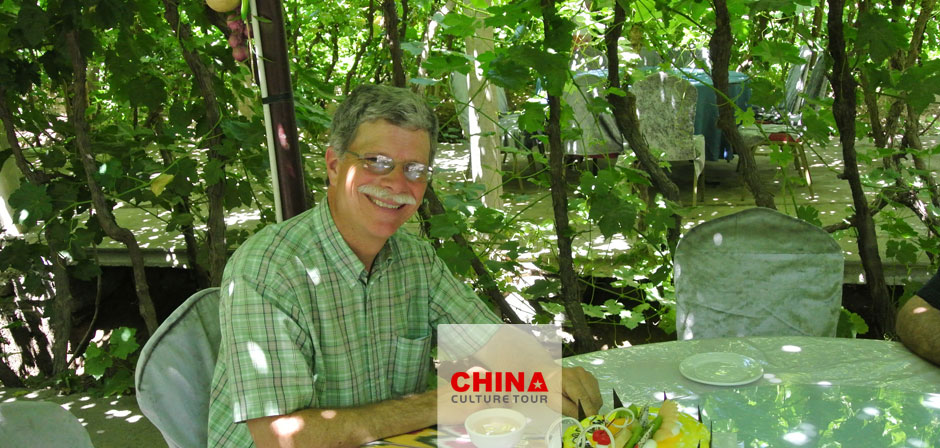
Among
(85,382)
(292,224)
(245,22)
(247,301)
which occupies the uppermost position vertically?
(245,22)

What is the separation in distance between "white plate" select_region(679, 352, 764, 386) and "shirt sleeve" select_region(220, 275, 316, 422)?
2.62ft

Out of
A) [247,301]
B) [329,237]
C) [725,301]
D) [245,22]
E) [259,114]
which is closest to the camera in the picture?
[247,301]

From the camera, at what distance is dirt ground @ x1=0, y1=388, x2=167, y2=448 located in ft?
10.7

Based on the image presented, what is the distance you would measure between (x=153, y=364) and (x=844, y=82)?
103 inches

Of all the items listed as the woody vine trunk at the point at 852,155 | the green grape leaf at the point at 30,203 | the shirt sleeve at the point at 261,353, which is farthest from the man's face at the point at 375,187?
the green grape leaf at the point at 30,203

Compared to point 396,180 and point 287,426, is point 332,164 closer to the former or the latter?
point 396,180

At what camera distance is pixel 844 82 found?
2898 mm

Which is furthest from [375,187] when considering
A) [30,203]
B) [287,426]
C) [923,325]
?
[30,203]

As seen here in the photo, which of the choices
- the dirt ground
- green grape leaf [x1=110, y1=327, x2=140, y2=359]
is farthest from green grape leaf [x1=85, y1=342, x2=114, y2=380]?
the dirt ground

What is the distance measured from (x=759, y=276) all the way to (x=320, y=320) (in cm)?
141

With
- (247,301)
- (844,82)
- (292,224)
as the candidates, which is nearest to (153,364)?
(247,301)

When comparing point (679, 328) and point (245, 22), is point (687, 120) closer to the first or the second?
point (679, 328)

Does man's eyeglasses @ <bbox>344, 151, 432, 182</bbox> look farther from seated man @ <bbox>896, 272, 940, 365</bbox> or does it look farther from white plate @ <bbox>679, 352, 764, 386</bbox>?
seated man @ <bbox>896, 272, 940, 365</bbox>

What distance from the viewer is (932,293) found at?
1.86m
